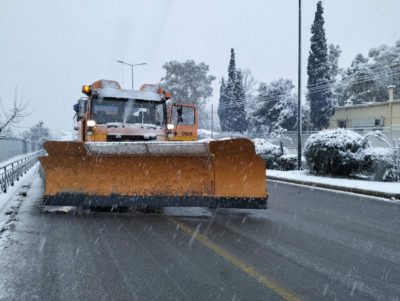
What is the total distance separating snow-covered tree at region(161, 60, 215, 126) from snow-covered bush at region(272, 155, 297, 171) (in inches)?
2095

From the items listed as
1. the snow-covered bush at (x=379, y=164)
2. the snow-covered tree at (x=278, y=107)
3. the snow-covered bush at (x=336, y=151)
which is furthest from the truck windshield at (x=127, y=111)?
the snow-covered tree at (x=278, y=107)

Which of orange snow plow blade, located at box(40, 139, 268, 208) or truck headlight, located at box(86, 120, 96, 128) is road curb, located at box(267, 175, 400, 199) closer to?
orange snow plow blade, located at box(40, 139, 268, 208)

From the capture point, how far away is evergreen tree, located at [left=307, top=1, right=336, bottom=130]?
42.2 metres

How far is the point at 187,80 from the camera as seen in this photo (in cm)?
7562

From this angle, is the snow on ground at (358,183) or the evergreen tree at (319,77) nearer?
the snow on ground at (358,183)

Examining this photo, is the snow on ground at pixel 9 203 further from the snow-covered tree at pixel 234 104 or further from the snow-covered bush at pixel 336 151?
the snow-covered tree at pixel 234 104

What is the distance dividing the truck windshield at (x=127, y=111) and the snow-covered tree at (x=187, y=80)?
63.8 metres

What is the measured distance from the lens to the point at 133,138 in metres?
9.88

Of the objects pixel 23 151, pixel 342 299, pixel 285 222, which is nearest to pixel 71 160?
pixel 285 222

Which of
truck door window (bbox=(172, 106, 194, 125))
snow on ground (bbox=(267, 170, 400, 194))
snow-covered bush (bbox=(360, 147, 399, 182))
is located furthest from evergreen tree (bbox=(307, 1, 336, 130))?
truck door window (bbox=(172, 106, 194, 125))

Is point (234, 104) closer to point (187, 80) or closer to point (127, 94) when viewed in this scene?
point (187, 80)

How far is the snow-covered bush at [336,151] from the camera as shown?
1573 centimetres

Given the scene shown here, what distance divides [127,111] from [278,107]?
1531 inches

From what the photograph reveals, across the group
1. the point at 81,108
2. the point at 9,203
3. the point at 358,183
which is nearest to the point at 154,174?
the point at 81,108
